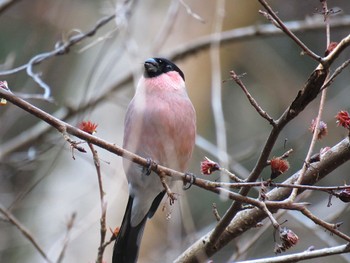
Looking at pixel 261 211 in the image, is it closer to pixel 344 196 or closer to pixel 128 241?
pixel 344 196

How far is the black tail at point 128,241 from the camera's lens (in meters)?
2.86

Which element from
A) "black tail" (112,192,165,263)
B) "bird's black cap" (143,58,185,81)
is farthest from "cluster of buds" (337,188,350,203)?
"bird's black cap" (143,58,185,81)

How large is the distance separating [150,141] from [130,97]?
2.53 meters

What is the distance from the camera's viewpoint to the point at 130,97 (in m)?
5.49

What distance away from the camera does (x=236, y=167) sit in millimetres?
3641

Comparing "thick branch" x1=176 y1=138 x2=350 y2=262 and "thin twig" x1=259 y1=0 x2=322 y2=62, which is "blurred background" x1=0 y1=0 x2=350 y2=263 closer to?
"thick branch" x1=176 y1=138 x2=350 y2=262

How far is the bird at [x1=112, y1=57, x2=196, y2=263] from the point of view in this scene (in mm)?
2990

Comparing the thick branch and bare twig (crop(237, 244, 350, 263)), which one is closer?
bare twig (crop(237, 244, 350, 263))

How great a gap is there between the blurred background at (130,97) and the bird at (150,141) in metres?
0.43

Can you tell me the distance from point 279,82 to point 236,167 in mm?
2339

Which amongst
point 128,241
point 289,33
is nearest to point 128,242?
point 128,241

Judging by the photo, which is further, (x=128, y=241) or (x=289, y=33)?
(x=128, y=241)

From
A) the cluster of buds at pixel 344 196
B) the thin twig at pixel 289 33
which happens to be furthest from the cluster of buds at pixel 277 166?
the thin twig at pixel 289 33

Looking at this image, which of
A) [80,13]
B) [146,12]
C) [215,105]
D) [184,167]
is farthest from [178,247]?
[80,13]
